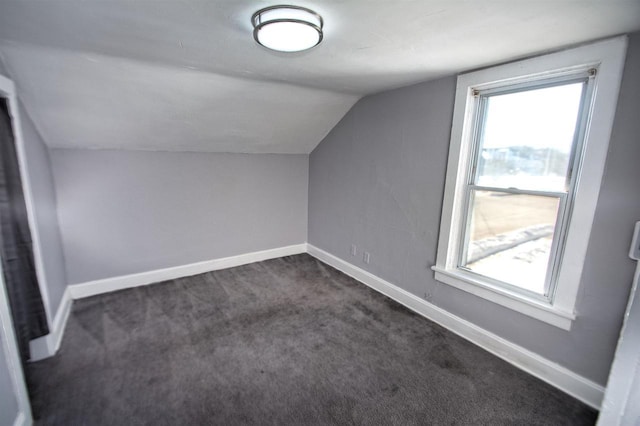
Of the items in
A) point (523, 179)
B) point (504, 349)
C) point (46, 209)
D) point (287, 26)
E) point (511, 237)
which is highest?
point (287, 26)

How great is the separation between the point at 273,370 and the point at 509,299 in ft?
5.95

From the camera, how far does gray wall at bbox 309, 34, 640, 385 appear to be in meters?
1.68

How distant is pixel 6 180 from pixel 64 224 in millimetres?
1199

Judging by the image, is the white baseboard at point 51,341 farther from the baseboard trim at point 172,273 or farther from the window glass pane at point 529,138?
the window glass pane at point 529,138

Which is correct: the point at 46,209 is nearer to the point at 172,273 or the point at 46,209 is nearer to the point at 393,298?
the point at 172,273

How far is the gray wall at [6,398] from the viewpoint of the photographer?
1362 mm

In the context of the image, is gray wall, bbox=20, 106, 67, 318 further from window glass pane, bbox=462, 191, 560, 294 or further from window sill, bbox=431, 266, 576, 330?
window glass pane, bbox=462, 191, 560, 294

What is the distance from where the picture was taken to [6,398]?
1400 millimetres

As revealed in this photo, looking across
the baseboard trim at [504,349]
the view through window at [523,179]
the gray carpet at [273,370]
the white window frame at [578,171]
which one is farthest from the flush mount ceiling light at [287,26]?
the baseboard trim at [504,349]

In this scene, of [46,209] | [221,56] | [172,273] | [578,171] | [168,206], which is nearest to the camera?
[578,171]

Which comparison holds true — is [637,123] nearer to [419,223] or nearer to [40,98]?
[419,223]

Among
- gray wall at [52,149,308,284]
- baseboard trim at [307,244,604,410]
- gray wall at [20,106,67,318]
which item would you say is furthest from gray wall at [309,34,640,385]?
gray wall at [20,106,67,318]

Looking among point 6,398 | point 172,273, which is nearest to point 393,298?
point 172,273

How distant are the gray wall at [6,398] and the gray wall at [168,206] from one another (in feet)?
5.82
